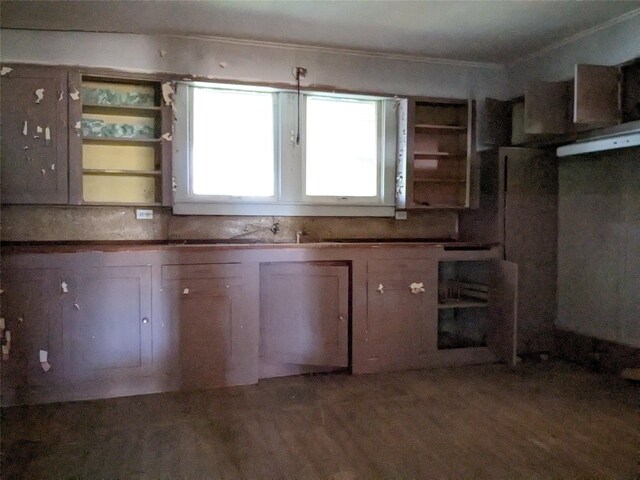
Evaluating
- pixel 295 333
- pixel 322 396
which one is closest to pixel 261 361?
pixel 295 333

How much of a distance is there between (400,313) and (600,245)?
1.73m

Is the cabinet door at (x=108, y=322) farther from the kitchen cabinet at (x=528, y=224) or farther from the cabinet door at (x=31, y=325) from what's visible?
the kitchen cabinet at (x=528, y=224)

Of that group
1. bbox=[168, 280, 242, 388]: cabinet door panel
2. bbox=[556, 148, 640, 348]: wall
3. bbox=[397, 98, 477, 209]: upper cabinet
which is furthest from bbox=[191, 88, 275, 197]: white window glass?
bbox=[556, 148, 640, 348]: wall

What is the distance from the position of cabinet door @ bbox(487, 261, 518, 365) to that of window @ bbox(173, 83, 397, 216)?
3.55 feet

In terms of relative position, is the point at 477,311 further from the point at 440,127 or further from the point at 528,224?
the point at 440,127

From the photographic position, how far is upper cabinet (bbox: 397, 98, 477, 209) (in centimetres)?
427

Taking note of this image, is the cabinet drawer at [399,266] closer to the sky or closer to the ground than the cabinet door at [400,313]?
closer to the sky

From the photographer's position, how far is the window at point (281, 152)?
391 cm

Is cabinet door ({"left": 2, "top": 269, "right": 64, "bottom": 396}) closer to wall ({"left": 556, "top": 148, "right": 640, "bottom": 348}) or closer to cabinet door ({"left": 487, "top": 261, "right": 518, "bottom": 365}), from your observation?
cabinet door ({"left": 487, "top": 261, "right": 518, "bottom": 365})

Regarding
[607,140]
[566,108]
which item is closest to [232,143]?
[566,108]

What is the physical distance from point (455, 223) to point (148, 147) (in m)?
2.91

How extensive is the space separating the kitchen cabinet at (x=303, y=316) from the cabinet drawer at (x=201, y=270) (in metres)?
0.25

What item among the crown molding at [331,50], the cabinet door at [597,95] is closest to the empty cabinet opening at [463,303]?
the cabinet door at [597,95]

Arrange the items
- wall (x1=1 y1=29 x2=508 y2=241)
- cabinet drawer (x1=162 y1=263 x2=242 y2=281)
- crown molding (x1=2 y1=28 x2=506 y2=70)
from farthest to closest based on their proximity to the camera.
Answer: crown molding (x1=2 y1=28 x2=506 y2=70), wall (x1=1 y1=29 x2=508 y2=241), cabinet drawer (x1=162 y1=263 x2=242 y2=281)
